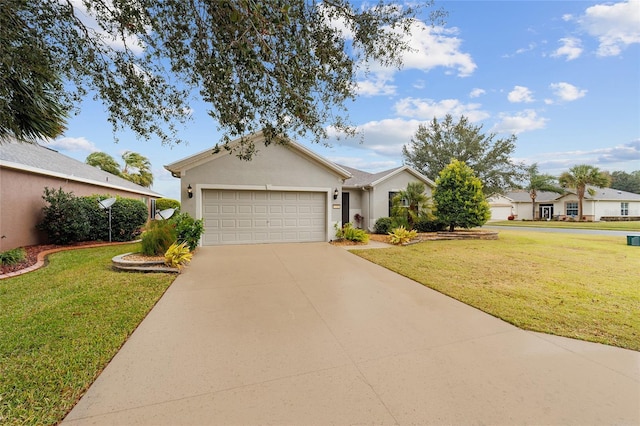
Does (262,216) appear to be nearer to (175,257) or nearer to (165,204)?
(175,257)

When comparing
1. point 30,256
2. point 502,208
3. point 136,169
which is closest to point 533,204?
point 502,208

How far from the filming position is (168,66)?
14.5 feet

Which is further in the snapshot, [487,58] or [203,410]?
[487,58]

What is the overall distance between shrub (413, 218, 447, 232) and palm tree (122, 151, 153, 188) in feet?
91.6

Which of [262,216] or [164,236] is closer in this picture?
[164,236]

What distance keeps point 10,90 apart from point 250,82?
3739mm

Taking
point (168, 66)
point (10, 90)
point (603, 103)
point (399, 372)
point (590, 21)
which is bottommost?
point (399, 372)

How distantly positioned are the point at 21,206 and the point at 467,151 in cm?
2977

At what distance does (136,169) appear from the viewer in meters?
28.4

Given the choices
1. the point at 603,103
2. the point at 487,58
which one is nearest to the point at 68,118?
the point at 487,58

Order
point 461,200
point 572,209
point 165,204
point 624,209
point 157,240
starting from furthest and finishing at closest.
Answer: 1. point 572,209
2. point 624,209
3. point 165,204
4. point 461,200
5. point 157,240

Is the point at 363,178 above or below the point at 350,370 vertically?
above

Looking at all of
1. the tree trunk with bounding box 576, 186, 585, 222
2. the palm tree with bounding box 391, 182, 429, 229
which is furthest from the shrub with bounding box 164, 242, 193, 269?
the tree trunk with bounding box 576, 186, 585, 222

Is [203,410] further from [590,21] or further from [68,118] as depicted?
Answer: [590,21]
